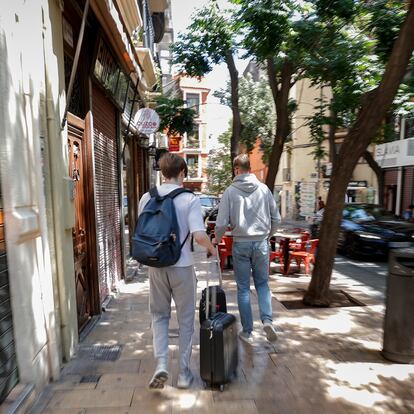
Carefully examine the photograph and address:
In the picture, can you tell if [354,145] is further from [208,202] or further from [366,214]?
[208,202]

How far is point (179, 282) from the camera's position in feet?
10.4

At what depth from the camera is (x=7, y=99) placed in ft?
9.15

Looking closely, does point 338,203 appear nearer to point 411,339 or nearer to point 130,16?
point 411,339

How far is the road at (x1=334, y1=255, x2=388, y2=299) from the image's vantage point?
7426 millimetres

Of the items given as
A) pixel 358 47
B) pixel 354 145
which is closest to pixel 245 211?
pixel 354 145

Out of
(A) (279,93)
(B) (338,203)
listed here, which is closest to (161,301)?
(B) (338,203)

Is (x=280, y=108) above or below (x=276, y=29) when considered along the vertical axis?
below

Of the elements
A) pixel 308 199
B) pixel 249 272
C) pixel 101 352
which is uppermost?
pixel 249 272

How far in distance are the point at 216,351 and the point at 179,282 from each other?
64 centimetres

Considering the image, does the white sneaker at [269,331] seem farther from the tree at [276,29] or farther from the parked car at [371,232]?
the parked car at [371,232]

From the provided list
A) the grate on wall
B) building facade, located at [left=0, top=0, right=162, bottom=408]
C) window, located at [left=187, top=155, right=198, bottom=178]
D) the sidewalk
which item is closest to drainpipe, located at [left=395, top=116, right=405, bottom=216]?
the sidewalk

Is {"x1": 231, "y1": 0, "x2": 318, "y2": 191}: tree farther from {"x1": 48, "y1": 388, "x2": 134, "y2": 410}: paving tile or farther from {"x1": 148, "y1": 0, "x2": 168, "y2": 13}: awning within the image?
{"x1": 148, "y1": 0, "x2": 168, "y2": 13}: awning

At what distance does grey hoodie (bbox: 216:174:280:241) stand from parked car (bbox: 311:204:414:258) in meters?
5.69

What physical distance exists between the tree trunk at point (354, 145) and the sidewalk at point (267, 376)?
549 millimetres
